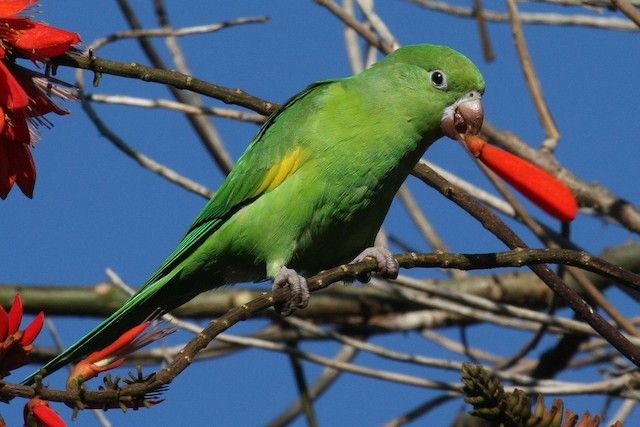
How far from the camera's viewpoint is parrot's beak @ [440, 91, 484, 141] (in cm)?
359

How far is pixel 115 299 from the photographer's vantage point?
15.8 ft

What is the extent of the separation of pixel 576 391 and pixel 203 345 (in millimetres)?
2331

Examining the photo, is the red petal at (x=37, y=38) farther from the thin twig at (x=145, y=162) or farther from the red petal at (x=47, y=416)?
the thin twig at (x=145, y=162)

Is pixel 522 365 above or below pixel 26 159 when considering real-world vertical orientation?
above

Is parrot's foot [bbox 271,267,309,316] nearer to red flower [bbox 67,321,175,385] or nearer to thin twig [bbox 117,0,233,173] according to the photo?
red flower [bbox 67,321,175,385]

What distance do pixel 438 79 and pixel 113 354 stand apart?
6.39 ft

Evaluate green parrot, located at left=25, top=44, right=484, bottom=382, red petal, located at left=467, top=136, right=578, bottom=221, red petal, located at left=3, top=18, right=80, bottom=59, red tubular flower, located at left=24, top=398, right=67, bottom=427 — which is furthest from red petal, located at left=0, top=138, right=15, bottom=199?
red petal, located at left=467, top=136, right=578, bottom=221

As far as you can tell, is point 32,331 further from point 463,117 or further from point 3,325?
point 463,117

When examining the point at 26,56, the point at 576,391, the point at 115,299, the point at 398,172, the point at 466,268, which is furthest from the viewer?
the point at 115,299

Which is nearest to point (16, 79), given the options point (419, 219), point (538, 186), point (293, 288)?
point (293, 288)

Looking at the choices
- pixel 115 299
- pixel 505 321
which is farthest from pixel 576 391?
pixel 115 299

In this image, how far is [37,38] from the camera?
2359mm

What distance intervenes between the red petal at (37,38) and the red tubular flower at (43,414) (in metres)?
0.86

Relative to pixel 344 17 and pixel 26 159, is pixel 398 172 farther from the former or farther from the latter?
pixel 26 159
